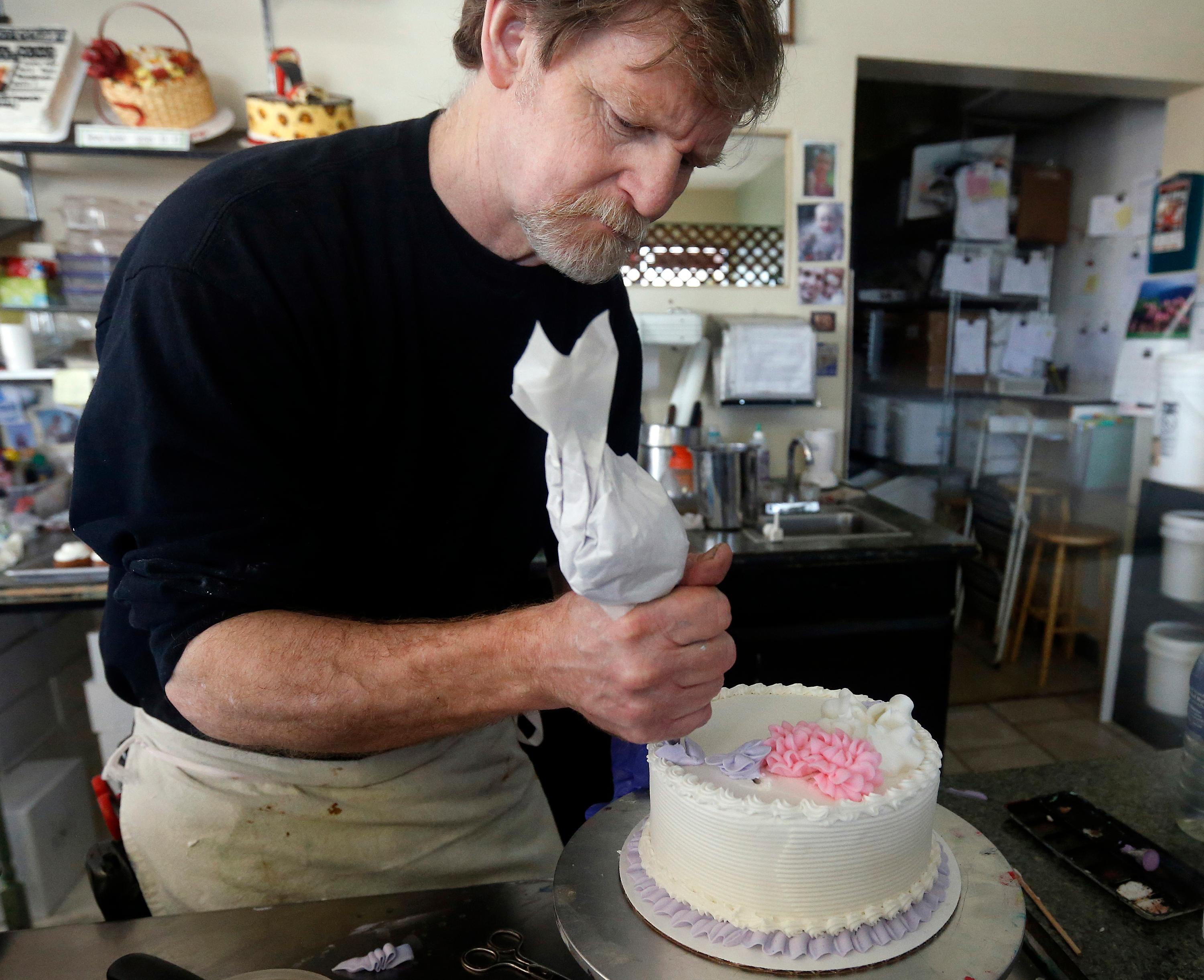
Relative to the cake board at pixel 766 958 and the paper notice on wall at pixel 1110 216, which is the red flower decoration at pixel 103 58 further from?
the paper notice on wall at pixel 1110 216

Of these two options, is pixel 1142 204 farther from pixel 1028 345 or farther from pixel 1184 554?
pixel 1184 554

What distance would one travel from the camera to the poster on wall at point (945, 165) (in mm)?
3570

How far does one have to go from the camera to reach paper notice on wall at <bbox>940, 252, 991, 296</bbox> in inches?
141

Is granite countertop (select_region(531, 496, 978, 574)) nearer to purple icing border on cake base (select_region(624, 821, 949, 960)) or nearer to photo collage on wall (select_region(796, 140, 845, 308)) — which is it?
photo collage on wall (select_region(796, 140, 845, 308))

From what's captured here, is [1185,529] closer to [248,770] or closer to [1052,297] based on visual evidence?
[1052,297]

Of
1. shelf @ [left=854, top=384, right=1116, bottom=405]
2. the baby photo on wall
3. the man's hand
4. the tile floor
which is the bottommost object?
the tile floor

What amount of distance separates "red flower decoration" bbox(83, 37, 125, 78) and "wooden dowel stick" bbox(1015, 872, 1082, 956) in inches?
103

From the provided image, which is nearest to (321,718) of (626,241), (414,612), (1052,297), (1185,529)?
(414,612)

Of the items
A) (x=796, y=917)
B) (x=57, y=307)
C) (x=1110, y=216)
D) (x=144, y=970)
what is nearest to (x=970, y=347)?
(x=1110, y=216)

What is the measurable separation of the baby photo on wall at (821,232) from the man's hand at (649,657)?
214 centimetres

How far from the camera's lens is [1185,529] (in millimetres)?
2660

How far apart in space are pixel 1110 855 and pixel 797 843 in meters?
0.48

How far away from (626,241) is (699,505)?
137 cm

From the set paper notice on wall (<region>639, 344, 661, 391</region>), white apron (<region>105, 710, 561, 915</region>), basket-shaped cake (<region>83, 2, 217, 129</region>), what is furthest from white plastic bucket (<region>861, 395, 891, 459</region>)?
white apron (<region>105, 710, 561, 915</region>)
